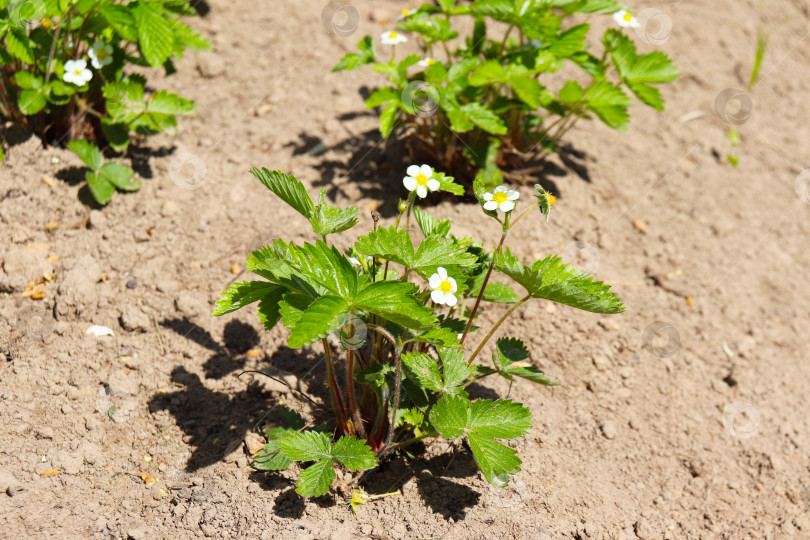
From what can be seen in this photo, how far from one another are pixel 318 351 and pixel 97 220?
104 centimetres

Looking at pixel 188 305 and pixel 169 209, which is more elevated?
pixel 169 209

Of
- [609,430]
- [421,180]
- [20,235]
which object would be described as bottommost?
[609,430]

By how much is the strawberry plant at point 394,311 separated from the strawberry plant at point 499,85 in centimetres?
78

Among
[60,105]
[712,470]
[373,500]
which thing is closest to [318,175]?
[60,105]

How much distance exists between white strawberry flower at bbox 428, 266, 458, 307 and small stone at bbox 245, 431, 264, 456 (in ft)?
2.63

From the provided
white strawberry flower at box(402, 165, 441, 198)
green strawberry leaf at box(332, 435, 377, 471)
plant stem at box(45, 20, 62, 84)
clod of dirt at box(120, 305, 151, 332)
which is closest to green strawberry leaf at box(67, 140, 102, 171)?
plant stem at box(45, 20, 62, 84)

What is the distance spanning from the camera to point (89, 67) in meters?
2.66

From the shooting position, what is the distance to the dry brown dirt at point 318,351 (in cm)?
192

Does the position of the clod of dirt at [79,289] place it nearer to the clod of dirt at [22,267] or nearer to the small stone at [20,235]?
the clod of dirt at [22,267]

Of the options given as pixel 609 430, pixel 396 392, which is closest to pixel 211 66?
pixel 396 392

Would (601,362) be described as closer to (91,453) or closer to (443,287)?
(443,287)

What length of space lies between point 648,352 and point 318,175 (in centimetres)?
157

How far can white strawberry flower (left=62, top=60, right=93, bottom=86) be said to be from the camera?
8.05ft

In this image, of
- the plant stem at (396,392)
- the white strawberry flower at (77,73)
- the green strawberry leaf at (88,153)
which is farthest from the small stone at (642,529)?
the white strawberry flower at (77,73)
